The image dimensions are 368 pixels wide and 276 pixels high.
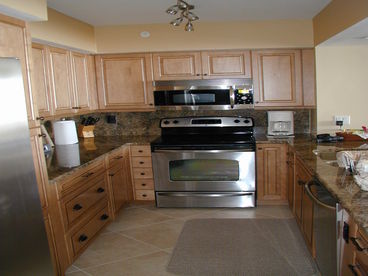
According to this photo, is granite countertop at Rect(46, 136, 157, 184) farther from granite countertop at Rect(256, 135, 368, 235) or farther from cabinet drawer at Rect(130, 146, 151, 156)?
granite countertop at Rect(256, 135, 368, 235)

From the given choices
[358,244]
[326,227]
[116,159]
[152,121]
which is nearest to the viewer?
[358,244]

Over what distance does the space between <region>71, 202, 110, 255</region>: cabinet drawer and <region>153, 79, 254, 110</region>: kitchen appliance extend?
143 cm

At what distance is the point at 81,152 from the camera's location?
3.23 metres

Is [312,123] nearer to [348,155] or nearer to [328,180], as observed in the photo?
[348,155]

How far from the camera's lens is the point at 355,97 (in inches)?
136

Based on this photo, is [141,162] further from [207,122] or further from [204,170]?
[207,122]

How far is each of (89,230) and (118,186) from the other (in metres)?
0.71

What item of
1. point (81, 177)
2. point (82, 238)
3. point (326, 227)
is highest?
point (81, 177)

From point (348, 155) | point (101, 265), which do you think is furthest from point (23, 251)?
point (348, 155)

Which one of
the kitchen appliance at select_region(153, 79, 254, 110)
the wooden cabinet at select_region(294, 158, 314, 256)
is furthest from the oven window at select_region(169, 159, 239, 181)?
the wooden cabinet at select_region(294, 158, 314, 256)

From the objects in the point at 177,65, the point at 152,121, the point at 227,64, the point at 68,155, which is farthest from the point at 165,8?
the point at 68,155

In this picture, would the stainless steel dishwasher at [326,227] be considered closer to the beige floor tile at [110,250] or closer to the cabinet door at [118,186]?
the beige floor tile at [110,250]

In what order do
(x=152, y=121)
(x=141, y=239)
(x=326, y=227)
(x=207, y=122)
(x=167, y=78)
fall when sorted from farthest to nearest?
(x=152, y=121) < (x=207, y=122) < (x=167, y=78) < (x=141, y=239) < (x=326, y=227)

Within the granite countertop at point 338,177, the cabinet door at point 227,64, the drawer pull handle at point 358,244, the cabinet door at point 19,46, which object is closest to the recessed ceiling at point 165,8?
the cabinet door at point 227,64
